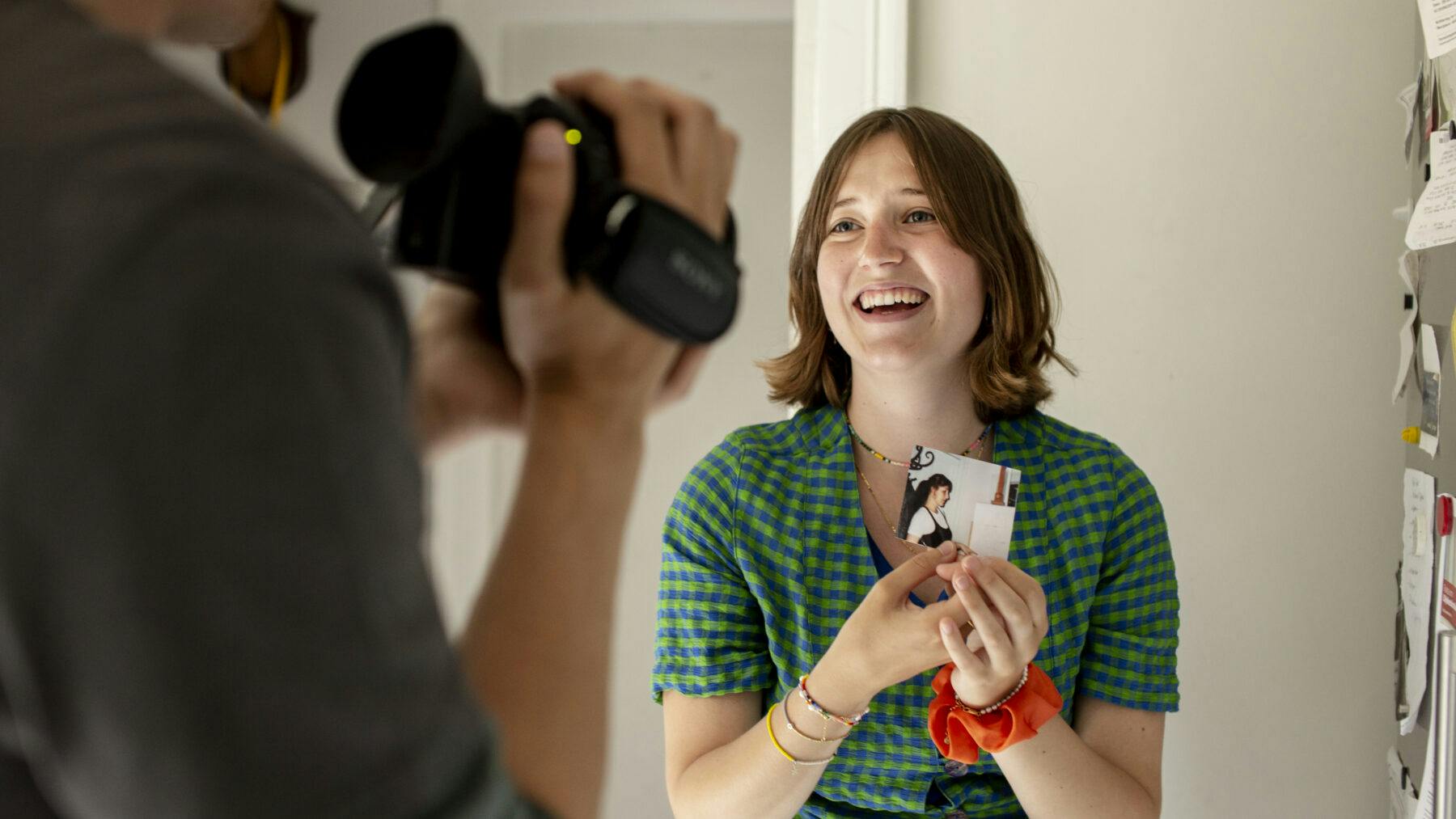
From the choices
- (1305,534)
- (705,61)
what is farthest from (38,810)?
(705,61)

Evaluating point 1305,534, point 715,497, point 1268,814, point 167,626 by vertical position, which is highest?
point 167,626

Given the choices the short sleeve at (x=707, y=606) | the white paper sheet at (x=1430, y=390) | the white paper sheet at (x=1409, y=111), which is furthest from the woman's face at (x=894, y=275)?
the white paper sheet at (x=1409, y=111)

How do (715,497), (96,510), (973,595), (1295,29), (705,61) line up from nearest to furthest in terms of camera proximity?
(96,510), (973,595), (715,497), (1295,29), (705,61)

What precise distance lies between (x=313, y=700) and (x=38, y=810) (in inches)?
4.0

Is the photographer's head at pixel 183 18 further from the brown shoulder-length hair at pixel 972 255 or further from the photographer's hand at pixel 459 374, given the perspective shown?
the brown shoulder-length hair at pixel 972 255

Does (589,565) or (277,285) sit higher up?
(277,285)

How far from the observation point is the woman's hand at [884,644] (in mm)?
1067

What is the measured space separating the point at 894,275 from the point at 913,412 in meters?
0.18

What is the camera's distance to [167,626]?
0.27 m

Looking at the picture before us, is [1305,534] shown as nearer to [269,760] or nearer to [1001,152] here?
[1001,152]

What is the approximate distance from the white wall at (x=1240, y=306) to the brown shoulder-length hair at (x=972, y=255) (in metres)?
0.34

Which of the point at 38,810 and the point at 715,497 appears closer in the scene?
the point at 38,810

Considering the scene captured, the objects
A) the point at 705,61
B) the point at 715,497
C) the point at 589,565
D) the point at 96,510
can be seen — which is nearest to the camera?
the point at 96,510

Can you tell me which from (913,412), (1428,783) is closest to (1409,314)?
(1428,783)
